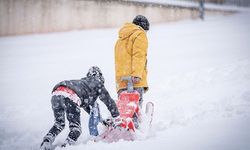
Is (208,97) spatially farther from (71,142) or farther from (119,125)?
(71,142)

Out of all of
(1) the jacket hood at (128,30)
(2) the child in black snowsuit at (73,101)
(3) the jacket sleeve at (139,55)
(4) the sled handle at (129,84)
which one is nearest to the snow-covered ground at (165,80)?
(2) the child in black snowsuit at (73,101)

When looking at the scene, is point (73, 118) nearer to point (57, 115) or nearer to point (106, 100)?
point (57, 115)

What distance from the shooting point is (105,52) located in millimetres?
12875

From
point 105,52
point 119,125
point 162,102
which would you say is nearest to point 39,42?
point 105,52

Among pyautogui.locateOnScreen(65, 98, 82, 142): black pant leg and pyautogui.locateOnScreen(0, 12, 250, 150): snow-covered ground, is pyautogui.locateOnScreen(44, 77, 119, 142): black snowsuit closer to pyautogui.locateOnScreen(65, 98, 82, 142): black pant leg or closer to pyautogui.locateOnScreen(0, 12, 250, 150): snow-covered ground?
pyautogui.locateOnScreen(65, 98, 82, 142): black pant leg

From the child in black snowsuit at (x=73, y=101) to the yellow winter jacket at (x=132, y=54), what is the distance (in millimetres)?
634

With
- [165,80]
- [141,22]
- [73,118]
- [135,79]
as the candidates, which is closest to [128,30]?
[141,22]

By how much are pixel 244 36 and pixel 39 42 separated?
7.72 m

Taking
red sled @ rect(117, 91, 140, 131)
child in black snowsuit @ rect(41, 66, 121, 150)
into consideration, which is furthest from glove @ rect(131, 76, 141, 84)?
child in black snowsuit @ rect(41, 66, 121, 150)

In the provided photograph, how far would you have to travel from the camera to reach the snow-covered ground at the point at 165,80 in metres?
5.31

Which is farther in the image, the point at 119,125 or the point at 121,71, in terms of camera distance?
the point at 121,71

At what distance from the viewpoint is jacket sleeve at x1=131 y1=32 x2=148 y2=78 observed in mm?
5707

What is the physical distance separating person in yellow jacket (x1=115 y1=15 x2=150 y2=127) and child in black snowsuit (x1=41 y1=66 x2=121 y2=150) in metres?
0.63

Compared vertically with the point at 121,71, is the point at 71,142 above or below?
below
